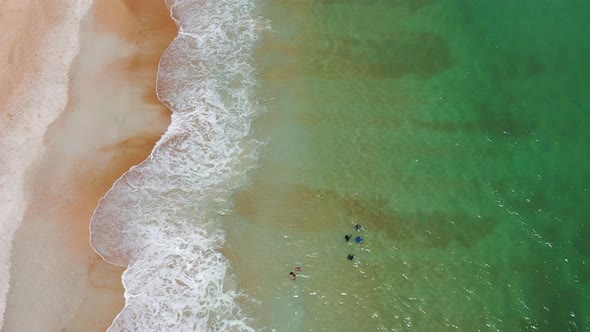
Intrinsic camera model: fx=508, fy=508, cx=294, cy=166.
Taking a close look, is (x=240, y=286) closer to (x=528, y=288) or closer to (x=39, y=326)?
(x=39, y=326)

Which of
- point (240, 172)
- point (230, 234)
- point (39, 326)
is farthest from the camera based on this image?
point (240, 172)

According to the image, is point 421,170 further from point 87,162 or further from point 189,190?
point 87,162

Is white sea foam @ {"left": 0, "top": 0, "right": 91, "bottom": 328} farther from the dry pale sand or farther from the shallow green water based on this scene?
the shallow green water

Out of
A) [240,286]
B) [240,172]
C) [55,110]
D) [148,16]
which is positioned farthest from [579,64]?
[55,110]

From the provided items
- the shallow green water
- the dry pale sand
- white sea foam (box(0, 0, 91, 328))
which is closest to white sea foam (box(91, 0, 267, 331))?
the dry pale sand

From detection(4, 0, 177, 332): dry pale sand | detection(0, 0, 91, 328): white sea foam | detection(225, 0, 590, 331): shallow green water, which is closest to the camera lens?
detection(4, 0, 177, 332): dry pale sand

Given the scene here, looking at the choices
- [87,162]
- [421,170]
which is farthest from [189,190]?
[421,170]

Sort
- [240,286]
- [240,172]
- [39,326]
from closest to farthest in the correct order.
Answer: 1. [39,326]
2. [240,286]
3. [240,172]
